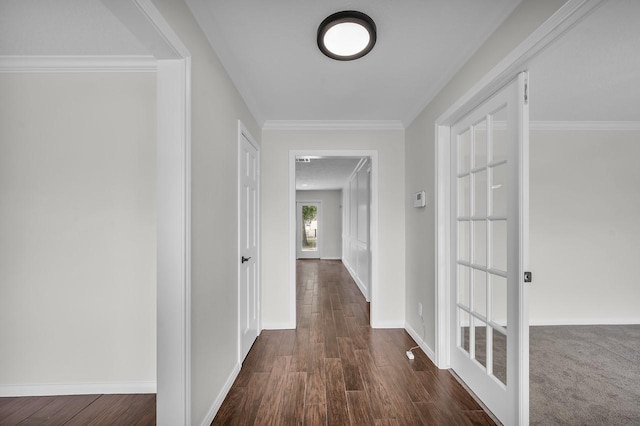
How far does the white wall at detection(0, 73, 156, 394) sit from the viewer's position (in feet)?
6.97

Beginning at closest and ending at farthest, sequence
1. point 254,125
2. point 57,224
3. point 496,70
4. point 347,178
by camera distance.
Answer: point 496,70 → point 57,224 → point 254,125 → point 347,178

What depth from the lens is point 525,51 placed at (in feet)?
4.91

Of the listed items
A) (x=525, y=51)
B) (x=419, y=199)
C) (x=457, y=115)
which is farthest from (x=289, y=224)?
(x=525, y=51)

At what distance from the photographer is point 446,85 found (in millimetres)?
2477

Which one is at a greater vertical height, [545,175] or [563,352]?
[545,175]

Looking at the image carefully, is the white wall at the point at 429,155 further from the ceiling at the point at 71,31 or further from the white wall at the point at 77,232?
the white wall at the point at 77,232

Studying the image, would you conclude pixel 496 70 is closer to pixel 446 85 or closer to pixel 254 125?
pixel 446 85

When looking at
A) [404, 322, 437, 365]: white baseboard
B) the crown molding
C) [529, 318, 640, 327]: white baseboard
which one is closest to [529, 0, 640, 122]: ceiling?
[404, 322, 437, 365]: white baseboard

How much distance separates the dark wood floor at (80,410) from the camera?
1.89m

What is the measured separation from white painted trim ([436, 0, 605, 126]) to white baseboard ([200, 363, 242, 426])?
102 inches

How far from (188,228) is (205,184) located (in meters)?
0.38

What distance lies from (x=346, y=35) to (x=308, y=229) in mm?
9181

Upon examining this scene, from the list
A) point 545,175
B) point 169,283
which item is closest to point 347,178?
point 545,175

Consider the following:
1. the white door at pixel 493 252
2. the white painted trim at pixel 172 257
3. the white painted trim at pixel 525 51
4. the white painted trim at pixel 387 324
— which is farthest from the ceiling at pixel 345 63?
the white painted trim at pixel 387 324
